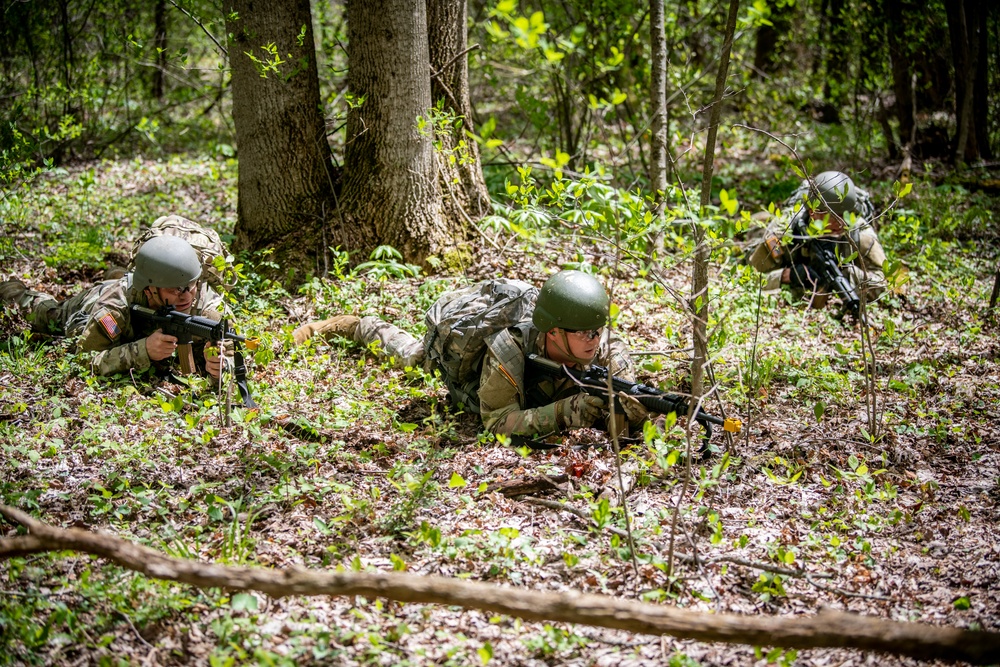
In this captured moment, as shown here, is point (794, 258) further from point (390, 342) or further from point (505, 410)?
point (390, 342)

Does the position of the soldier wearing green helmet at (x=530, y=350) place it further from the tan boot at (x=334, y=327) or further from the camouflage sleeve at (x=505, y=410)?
the tan boot at (x=334, y=327)

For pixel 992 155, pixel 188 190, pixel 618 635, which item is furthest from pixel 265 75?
pixel 992 155

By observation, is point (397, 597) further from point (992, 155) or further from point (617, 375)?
point (992, 155)

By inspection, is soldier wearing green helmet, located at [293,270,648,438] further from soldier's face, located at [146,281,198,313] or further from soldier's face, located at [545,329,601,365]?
soldier's face, located at [146,281,198,313]

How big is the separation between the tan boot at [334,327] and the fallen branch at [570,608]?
3.02 m

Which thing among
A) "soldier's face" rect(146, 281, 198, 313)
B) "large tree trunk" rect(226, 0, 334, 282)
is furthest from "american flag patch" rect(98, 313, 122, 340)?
"large tree trunk" rect(226, 0, 334, 282)

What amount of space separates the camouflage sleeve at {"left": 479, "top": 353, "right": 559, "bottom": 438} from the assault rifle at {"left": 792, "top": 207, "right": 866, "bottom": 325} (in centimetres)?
357

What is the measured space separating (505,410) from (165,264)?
2603 millimetres

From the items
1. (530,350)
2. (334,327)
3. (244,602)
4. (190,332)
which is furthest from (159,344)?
(244,602)

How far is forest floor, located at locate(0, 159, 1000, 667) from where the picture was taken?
3119 mm

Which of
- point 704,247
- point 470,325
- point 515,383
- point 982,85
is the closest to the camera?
point 704,247

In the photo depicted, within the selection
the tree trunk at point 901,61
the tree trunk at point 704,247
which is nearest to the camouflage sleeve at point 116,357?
the tree trunk at point 704,247

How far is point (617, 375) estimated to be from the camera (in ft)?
15.6

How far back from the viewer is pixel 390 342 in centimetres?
567
